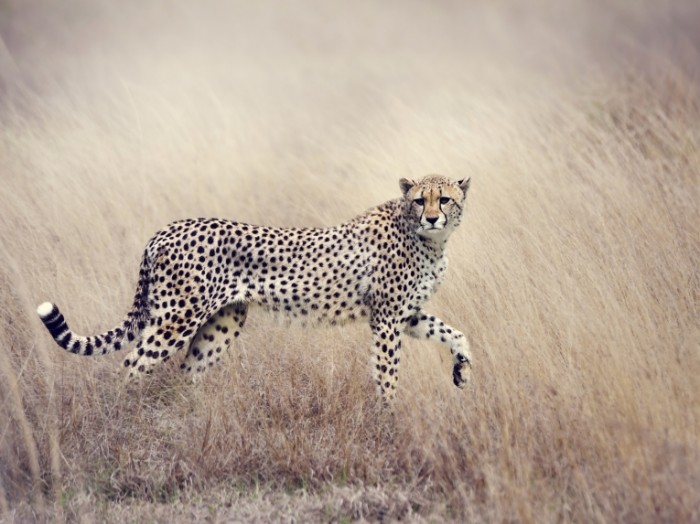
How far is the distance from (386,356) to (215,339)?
0.84 meters

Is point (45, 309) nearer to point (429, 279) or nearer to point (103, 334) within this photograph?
point (103, 334)

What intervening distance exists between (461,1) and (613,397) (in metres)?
19.0

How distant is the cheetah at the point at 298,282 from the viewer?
4.44 meters

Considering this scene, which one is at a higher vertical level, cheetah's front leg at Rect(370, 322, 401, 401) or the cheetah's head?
the cheetah's head

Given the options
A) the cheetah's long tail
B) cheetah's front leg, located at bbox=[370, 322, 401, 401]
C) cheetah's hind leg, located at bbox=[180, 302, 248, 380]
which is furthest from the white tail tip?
cheetah's front leg, located at bbox=[370, 322, 401, 401]

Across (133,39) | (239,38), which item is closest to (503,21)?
(239,38)

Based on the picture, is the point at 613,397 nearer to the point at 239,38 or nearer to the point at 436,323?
the point at 436,323

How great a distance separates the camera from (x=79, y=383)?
4430 mm

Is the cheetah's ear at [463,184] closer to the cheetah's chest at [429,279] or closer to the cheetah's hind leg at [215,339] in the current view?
the cheetah's chest at [429,279]

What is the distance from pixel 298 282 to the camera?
4590mm

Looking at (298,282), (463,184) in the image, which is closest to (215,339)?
(298,282)

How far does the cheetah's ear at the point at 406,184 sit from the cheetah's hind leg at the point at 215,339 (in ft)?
3.00

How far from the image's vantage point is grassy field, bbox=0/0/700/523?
3684mm

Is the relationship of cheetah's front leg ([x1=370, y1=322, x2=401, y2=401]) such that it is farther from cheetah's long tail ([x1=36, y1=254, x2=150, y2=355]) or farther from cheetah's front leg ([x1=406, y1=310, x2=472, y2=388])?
cheetah's long tail ([x1=36, y1=254, x2=150, y2=355])
